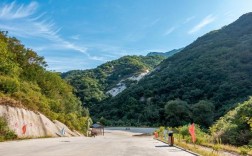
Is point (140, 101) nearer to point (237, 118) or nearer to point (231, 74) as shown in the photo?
point (231, 74)

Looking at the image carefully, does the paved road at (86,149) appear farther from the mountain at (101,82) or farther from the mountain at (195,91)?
the mountain at (101,82)

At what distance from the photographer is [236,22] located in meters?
159

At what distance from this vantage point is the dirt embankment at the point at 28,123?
3055 centimetres

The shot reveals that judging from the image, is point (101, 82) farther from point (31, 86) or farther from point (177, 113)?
point (31, 86)

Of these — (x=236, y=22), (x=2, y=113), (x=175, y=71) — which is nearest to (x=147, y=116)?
(x=175, y=71)

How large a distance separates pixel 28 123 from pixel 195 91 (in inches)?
2763

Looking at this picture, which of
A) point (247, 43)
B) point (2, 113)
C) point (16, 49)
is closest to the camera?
point (2, 113)

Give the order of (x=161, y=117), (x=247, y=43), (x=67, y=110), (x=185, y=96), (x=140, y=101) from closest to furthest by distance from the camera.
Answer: (x=67, y=110) < (x=161, y=117) < (x=185, y=96) < (x=140, y=101) < (x=247, y=43)

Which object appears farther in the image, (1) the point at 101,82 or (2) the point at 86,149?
(1) the point at 101,82

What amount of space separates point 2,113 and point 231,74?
79741mm

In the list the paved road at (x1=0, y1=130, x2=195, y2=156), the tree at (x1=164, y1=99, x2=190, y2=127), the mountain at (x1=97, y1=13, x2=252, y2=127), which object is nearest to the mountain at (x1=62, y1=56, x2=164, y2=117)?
the mountain at (x1=97, y1=13, x2=252, y2=127)

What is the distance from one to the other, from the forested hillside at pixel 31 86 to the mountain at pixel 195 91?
→ 30703 millimetres

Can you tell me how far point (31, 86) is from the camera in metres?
48.1

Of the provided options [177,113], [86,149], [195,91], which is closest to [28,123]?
[86,149]
